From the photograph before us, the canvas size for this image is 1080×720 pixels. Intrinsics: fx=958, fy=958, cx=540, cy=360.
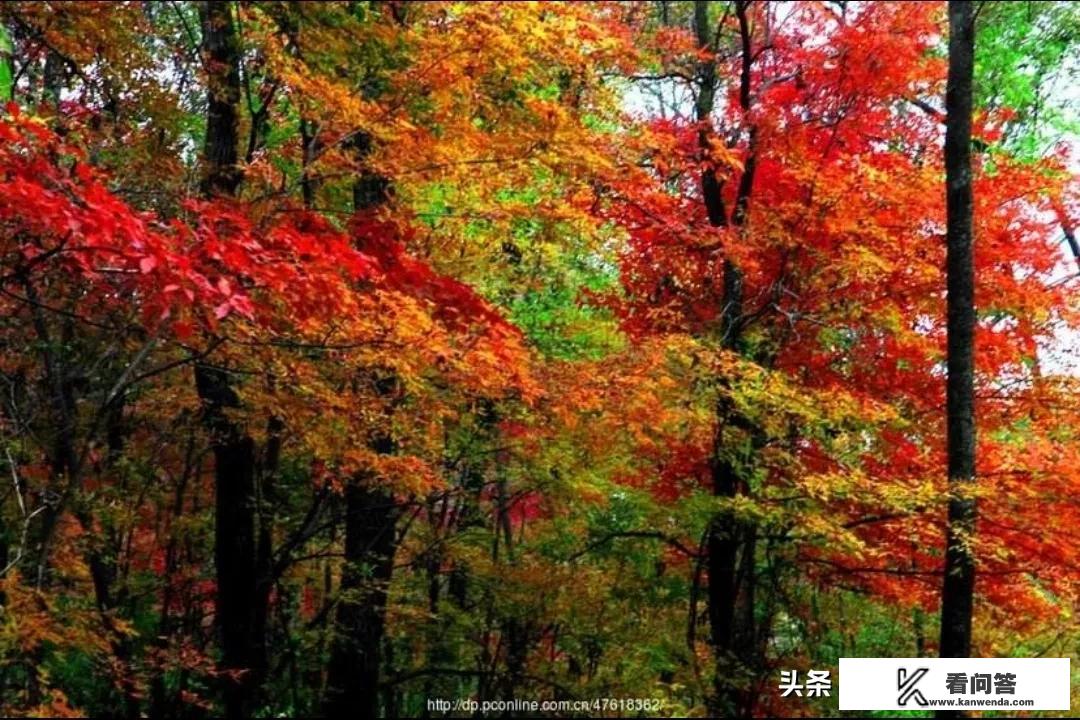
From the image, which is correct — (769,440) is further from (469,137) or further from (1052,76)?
(1052,76)

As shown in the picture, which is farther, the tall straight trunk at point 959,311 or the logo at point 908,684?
the logo at point 908,684

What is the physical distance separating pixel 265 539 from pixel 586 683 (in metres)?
3.58

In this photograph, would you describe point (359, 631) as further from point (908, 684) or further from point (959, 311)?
point (959, 311)

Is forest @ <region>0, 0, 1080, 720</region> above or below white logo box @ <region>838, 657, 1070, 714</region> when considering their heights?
above

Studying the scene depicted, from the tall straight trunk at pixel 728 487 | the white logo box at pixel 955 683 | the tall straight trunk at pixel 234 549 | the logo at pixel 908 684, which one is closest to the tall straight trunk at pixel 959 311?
the white logo box at pixel 955 683

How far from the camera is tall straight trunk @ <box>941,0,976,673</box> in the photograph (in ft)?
26.4

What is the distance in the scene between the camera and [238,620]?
860 centimetres

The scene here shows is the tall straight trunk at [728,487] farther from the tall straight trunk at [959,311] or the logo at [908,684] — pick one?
the tall straight trunk at [959,311]

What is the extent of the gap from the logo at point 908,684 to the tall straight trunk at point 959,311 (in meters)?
0.66

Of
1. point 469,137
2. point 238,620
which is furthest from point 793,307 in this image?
point 238,620

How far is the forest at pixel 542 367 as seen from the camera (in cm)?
646

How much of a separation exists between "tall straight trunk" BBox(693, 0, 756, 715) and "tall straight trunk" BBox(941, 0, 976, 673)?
6.62ft

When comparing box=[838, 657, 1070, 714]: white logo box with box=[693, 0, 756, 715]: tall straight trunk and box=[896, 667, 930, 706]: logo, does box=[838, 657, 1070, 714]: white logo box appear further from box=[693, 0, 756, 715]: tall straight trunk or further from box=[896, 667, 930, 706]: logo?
box=[693, 0, 756, 715]: tall straight trunk

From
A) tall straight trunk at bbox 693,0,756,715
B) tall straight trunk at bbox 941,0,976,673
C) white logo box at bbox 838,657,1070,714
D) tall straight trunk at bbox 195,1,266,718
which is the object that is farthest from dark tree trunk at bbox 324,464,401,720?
tall straight trunk at bbox 941,0,976,673
